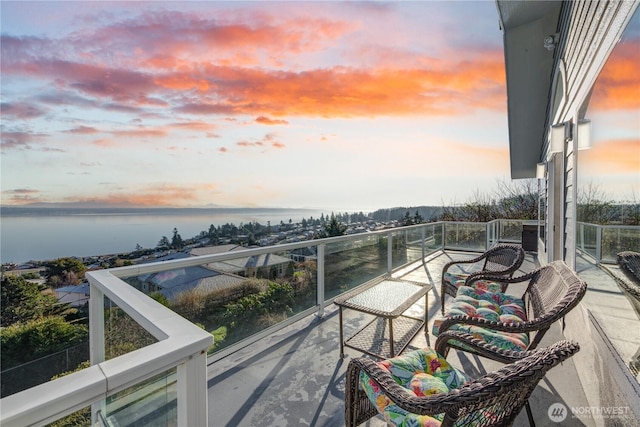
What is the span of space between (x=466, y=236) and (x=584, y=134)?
6.96 metres

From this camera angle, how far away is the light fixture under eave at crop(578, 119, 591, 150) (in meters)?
2.42

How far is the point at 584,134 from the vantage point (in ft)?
8.36

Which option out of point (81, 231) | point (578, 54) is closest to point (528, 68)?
point (578, 54)

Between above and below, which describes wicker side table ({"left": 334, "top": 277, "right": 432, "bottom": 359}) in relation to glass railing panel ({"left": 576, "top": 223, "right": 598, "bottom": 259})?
below

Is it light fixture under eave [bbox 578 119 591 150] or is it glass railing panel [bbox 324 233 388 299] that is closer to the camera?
light fixture under eave [bbox 578 119 591 150]

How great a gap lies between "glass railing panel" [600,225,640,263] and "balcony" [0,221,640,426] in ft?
0.09

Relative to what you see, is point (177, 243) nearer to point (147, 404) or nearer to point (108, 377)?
point (147, 404)

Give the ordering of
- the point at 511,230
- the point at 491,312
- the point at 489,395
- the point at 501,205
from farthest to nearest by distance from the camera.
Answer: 1. the point at 501,205
2. the point at 511,230
3. the point at 491,312
4. the point at 489,395

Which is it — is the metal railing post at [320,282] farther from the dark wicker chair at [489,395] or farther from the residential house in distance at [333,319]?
the dark wicker chair at [489,395]

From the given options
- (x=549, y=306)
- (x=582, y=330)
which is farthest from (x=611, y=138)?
(x=582, y=330)

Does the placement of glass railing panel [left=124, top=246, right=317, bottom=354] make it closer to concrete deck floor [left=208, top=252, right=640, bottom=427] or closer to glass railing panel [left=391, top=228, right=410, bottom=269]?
concrete deck floor [left=208, top=252, right=640, bottom=427]

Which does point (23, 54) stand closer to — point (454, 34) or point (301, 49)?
point (301, 49)

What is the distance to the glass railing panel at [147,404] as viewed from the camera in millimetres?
901

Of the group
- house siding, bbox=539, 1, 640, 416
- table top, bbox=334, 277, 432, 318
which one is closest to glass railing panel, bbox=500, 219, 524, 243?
house siding, bbox=539, 1, 640, 416
